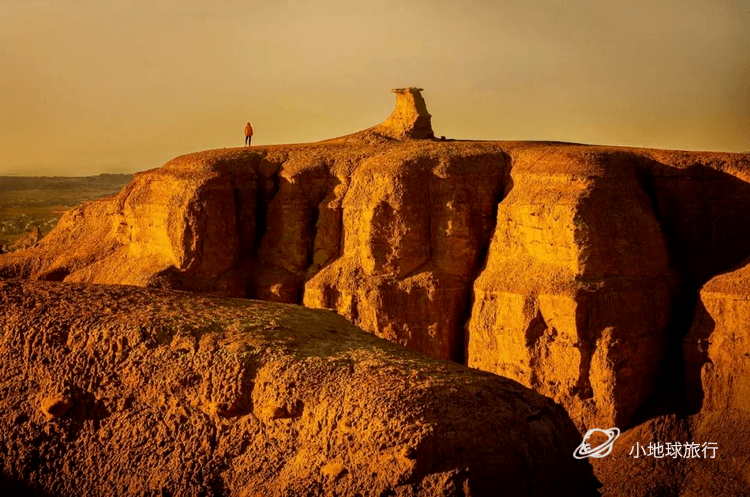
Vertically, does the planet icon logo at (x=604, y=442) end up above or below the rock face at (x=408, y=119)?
below

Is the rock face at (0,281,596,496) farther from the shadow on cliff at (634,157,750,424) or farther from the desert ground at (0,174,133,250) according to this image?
the desert ground at (0,174,133,250)

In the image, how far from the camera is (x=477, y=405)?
1727 centimetres

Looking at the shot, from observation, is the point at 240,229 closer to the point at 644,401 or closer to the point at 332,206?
the point at 332,206

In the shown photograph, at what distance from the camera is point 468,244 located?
41.3 metres

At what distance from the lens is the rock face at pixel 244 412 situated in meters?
16.8

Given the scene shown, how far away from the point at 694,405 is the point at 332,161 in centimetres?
1560

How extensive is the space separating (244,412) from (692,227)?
2520 cm

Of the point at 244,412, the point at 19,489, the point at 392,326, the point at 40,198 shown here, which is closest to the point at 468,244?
the point at 392,326

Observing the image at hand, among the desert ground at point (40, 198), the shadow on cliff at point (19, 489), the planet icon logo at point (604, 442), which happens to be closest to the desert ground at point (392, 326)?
the shadow on cliff at point (19, 489)

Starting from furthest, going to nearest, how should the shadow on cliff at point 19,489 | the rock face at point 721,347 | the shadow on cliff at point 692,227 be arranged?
the shadow on cliff at point 692,227, the rock face at point 721,347, the shadow on cliff at point 19,489

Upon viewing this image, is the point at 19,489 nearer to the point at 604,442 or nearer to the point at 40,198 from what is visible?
the point at 604,442

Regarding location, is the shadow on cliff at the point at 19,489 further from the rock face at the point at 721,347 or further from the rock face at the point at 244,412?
the rock face at the point at 721,347

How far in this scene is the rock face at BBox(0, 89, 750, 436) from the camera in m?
36.6

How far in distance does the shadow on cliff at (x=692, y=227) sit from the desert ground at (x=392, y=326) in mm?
72
